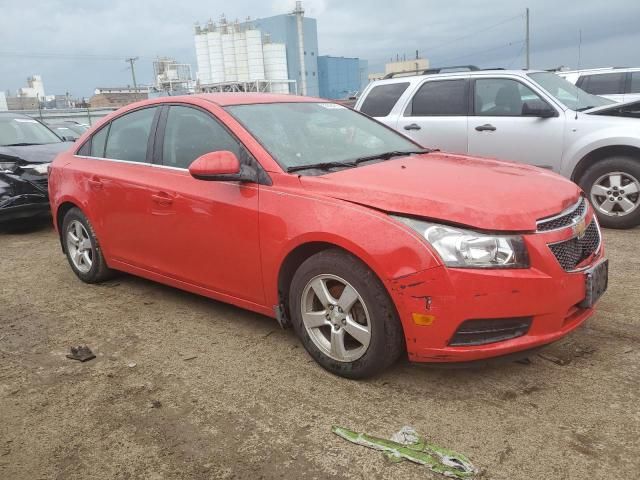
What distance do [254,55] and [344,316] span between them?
5358 cm

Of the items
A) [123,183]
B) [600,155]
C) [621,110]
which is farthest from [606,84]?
[123,183]

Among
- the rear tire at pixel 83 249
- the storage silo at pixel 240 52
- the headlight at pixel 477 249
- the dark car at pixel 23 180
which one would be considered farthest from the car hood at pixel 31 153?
the storage silo at pixel 240 52

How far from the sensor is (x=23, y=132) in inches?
330

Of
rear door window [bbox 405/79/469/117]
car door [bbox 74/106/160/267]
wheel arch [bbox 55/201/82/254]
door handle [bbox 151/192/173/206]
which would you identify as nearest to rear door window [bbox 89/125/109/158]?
car door [bbox 74/106/160/267]

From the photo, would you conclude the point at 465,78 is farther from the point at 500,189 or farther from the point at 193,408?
the point at 193,408

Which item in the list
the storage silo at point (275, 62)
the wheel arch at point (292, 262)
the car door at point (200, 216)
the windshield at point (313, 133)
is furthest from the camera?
the storage silo at point (275, 62)

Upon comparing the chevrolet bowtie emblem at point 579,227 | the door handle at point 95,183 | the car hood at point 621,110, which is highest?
the car hood at point 621,110

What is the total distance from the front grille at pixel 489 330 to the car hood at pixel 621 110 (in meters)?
4.53

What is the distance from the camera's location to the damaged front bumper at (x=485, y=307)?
2.61 metres

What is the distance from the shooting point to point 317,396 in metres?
2.96

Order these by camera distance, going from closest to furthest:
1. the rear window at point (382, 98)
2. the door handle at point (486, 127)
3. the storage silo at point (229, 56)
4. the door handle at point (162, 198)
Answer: the door handle at point (162, 198) < the door handle at point (486, 127) < the rear window at point (382, 98) < the storage silo at point (229, 56)

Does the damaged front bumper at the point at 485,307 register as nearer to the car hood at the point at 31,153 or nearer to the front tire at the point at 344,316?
the front tire at the point at 344,316

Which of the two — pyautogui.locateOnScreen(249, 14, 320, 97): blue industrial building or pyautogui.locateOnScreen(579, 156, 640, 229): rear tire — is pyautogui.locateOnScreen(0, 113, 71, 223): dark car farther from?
pyautogui.locateOnScreen(249, 14, 320, 97): blue industrial building

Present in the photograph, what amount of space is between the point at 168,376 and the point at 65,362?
30.6 inches
